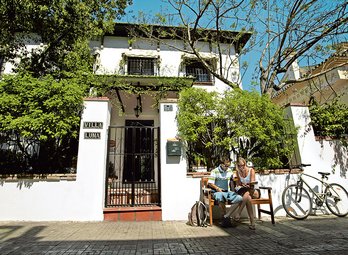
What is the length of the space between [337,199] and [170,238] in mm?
4661

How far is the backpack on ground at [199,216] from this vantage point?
4.72 m

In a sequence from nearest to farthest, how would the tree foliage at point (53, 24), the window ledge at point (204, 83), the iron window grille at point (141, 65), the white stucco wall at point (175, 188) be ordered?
the white stucco wall at point (175, 188) → the tree foliage at point (53, 24) → the window ledge at point (204, 83) → the iron window grille at point (141, 65)

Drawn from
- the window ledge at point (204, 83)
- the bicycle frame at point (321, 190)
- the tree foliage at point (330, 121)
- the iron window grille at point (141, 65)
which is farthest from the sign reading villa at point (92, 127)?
the window ledge at point (204, 83)

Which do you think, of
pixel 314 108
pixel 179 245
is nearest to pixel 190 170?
pixel 179 245

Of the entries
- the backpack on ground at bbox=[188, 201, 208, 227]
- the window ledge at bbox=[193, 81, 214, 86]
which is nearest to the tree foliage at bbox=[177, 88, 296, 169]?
the backpack on ground at bbox=[188, 201, 208, 227]

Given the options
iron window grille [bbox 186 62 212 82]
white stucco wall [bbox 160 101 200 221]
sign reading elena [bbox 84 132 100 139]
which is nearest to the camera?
white stucco wall [bbox 160 101 200 221]

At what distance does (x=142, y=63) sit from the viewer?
11656 millimetres

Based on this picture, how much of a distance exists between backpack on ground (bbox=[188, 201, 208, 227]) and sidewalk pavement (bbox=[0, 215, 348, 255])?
0.20m

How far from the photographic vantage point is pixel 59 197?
5.07 metres

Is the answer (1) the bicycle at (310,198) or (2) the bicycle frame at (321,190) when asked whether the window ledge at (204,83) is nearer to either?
(1) the bicycle at (310,198)

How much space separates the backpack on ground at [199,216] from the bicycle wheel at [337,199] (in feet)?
11.3

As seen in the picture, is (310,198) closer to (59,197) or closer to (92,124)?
(92,124)

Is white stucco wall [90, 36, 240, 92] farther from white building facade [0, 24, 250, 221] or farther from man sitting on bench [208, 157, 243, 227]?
man sitting on bench [208, 157, 243, 227]

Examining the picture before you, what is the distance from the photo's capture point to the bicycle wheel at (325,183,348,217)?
18.3ft
